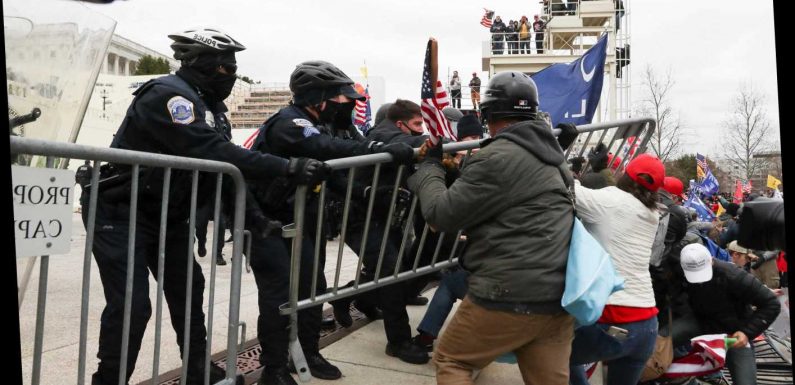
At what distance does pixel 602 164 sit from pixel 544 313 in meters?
2.39

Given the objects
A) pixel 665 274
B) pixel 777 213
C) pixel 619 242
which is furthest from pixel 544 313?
pixel 665 274

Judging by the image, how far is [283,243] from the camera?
11.2 feet

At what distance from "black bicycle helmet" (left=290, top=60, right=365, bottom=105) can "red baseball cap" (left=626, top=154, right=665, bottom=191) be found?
5.22 ft

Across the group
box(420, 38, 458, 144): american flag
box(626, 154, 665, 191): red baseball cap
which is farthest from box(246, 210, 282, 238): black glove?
box(626, 154, 665, 191): red baseball cap

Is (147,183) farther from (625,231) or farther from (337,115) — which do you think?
(625,231)

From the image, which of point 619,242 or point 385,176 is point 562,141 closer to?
point 619,242

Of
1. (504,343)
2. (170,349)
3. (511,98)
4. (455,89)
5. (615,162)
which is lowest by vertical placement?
(170,349)

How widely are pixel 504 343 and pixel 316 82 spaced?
198 cm

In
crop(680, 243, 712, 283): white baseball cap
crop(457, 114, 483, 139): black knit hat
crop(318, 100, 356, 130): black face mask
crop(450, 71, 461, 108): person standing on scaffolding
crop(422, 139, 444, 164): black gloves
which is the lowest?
crop(680, 243, 712, 283): white baseball cap

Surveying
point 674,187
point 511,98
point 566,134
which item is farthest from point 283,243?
point 674,187

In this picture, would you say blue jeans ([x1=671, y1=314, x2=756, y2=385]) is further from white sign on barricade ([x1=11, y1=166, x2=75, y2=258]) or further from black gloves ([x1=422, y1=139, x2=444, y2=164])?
white sign on barricade ([x1=11, y1=166, x2=75, y2=258])

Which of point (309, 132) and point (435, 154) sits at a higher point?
point (309, 132)

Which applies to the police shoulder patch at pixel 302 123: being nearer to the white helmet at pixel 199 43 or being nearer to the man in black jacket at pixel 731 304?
the white helmet at pixel 199 43

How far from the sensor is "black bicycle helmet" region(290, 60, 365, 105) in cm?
371
